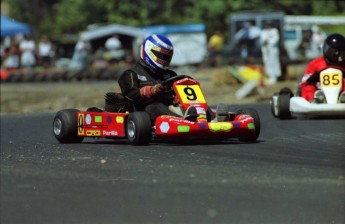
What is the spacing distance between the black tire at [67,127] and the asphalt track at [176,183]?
0.68ft

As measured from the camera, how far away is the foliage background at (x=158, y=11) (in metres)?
50.6

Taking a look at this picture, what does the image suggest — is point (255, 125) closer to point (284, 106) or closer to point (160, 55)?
point (160, 55)

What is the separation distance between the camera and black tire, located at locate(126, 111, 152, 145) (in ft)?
27.1

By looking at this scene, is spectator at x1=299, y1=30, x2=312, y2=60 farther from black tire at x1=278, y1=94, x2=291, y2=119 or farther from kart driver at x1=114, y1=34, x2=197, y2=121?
kart driver at x1=114, y1=34, x2=197, y2=121

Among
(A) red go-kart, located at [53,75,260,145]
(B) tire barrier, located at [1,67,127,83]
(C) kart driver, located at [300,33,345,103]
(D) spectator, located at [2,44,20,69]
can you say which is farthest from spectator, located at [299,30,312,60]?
(A) red go-kart, located at [53,75,260,145]

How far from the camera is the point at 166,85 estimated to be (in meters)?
8.96

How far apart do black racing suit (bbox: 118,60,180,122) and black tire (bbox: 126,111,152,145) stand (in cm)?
41

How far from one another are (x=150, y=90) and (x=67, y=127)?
0.92 metres

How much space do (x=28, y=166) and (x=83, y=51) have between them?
24.6 m

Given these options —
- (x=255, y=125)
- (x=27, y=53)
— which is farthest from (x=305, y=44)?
(x=255, y=125)

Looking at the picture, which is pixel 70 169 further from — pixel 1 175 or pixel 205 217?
pixel 205 217

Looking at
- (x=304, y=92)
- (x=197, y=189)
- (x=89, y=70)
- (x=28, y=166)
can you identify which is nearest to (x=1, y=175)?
(x=28, y=166)

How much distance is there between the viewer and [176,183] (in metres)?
6.18

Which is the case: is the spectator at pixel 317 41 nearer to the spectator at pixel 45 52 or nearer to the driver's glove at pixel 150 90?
the spectator at pixel 45 52
